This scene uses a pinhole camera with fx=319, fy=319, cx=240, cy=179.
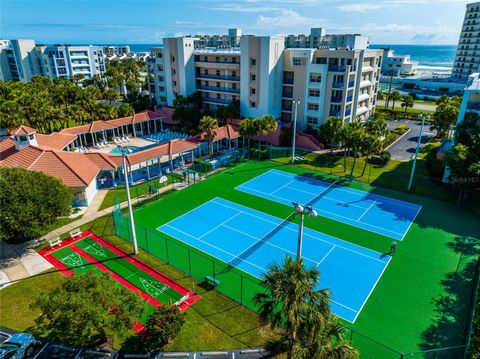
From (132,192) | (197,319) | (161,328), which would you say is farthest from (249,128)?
(161,328)

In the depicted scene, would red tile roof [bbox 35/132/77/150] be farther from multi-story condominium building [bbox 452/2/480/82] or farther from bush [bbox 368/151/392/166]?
multi-story condominium building [bbox 452/2/480/82]

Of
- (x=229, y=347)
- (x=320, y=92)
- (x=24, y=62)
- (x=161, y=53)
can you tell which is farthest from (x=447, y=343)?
(x=24, y=62)

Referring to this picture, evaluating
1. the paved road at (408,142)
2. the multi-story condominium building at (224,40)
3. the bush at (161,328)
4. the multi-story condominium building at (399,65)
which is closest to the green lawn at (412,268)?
the bush at (161,328)

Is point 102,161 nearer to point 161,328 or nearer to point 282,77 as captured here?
point 161,328

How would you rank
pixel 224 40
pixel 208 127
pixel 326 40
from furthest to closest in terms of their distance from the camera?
1. pixel 224 40
2. pixel 326 40
3. pixel 208 127

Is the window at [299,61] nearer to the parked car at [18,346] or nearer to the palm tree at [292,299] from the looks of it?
the palm tree at [292,299]

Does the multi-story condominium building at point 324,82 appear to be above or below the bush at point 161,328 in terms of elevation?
above
